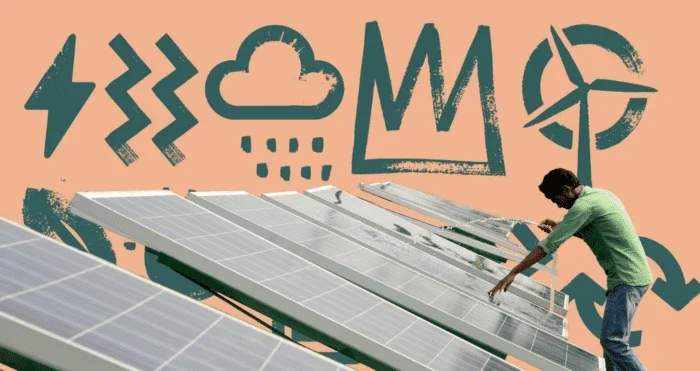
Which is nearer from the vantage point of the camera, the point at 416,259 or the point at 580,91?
the point at 416,259

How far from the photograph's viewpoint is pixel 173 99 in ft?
34.9

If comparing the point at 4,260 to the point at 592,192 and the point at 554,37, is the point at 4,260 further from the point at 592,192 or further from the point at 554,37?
the point at 554,37

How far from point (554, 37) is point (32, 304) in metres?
9.42

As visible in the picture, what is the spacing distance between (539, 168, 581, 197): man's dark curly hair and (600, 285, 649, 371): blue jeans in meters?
1.06

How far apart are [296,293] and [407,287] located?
153 centimetres

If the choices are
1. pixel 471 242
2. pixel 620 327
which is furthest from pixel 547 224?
pixel 620 327

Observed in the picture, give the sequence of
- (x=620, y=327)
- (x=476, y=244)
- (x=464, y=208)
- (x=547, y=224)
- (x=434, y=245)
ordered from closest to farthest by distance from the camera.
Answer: (x=620, y=327)
(x=547, y=224)
(x=434, y=245)
(x=476, y=244)
(x=464, y=208)

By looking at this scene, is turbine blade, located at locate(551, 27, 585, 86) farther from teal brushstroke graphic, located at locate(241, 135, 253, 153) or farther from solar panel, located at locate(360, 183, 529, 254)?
teal brushstroke graphic, located at locate(241, 135, 253, 153)

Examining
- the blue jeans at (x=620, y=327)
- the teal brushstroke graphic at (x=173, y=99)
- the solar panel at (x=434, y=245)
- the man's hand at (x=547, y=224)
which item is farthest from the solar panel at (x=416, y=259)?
the teal brushstroke graphic at (x=173, y=99)

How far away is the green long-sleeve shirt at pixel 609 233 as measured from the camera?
6.61 metres

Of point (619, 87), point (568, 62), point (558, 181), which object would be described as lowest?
point (558, 181)

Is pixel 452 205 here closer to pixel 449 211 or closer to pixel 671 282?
pixel 449 211

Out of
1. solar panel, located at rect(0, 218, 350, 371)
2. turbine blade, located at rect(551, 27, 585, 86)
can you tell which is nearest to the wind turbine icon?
turbine blade, located at rect(551, 27, 585, 86)

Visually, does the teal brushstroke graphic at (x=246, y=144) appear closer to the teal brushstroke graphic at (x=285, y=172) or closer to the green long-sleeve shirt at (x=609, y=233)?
the teal brushstroke graphic at (x=285, y=172)
